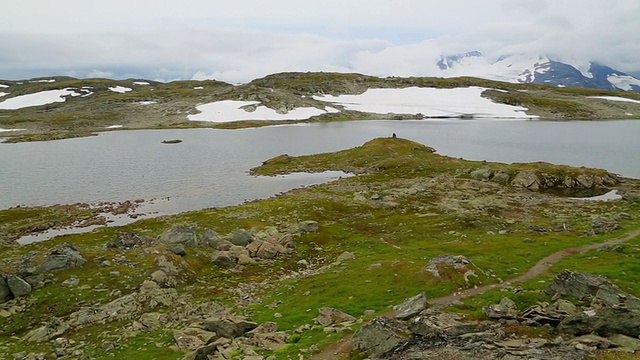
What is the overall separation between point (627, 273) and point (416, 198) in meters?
38.0

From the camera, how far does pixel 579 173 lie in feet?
248

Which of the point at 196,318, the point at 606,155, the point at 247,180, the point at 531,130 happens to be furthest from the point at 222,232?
the point at 531,130

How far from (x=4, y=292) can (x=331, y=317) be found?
83.4 feet

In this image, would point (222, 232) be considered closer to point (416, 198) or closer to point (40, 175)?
point (416, 198)

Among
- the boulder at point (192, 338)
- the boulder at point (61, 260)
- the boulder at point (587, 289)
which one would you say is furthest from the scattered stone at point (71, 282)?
the boulder at point (587, 289)

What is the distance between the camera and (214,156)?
116m

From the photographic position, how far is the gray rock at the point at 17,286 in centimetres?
3244

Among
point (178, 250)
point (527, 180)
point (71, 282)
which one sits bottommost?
point (71, 282)

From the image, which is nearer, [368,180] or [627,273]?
[627,273]

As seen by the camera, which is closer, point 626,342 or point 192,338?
point 626,342

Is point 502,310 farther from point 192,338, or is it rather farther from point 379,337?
point 192,338

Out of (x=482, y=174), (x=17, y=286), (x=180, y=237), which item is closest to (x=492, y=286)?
(x=180, y=237)

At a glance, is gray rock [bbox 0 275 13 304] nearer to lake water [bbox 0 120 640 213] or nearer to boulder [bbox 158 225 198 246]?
boulder [bbox 158 225 198 246]

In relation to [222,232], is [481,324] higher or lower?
higher
